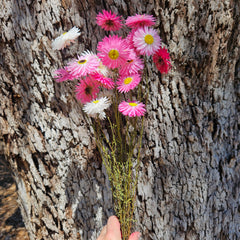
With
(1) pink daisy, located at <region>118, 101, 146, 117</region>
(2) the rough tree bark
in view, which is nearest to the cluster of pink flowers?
(1) pink daisy, located at <region>118, 101, 146, 117</region>

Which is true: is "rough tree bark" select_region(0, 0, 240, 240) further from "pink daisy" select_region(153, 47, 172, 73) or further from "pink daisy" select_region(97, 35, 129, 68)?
"pink daisy" select_region(97, 35, 129, 68)

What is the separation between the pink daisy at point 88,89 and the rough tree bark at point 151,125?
24cm

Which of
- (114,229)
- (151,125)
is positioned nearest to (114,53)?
(151,125)

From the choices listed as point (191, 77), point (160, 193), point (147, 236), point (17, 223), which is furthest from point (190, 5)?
point (17, 223)

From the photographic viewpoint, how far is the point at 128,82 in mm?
938

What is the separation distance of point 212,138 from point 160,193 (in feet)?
1.29

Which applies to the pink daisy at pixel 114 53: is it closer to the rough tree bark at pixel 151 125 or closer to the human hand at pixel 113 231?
the rough tree bark at pixel 151 125

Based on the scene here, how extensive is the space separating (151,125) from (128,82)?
0.35m

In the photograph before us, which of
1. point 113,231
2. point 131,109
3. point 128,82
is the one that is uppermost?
point 128,82

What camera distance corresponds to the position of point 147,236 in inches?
52.8

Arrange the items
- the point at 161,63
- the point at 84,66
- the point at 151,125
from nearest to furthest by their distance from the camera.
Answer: the point at 84,66 < the point at 161,63 < the point at 151,125

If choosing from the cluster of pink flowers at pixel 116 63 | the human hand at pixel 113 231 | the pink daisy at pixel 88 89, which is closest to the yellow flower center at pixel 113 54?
the cluster of pink flowers at pixel 116 63

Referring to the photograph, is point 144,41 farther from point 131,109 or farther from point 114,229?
point 114,229

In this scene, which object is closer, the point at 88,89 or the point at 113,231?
the point at 88,89
